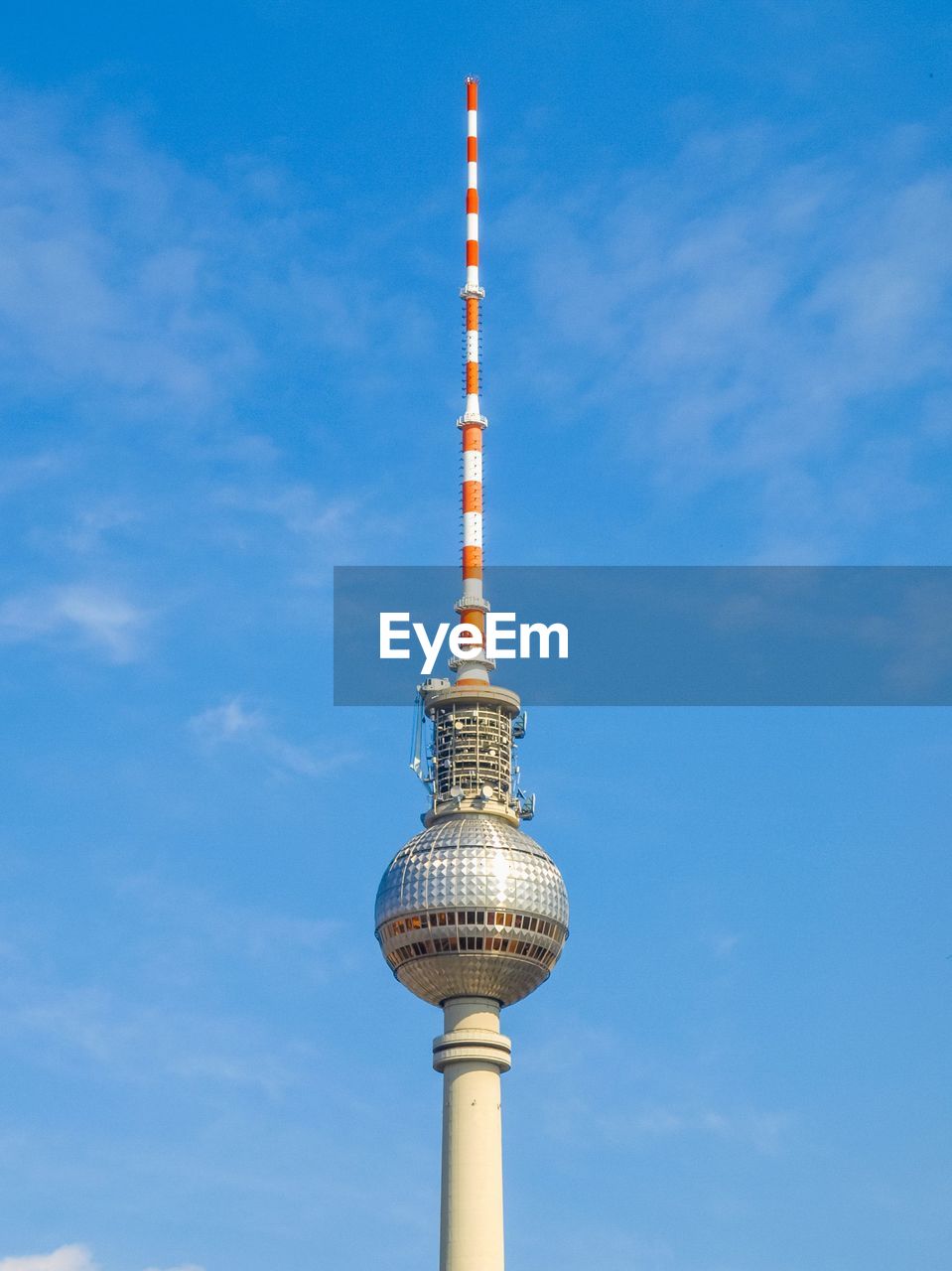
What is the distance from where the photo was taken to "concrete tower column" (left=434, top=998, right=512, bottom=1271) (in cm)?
19012

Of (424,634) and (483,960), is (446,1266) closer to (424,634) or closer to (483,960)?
(483,960)

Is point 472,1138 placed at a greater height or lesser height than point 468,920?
lesser

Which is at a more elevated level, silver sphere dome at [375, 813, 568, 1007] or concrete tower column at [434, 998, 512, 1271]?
silver sphere dome at [375, 813, 568, 1007]

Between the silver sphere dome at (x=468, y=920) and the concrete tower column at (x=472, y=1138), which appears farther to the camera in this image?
the silver sphere dome at (x=468, y=920)

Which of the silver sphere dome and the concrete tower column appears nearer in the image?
the concrete tower column

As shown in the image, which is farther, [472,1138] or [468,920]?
[468,920]

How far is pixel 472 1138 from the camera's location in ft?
636

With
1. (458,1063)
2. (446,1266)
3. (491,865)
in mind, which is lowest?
(446,1266)

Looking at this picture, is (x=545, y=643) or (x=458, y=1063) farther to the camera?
(x=458, y=1063)

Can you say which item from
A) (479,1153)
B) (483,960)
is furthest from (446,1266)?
(483,960)

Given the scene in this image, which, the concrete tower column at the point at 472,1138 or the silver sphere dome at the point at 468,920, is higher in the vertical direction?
the silver sphere dome at the point at 468,920

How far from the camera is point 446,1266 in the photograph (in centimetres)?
19025

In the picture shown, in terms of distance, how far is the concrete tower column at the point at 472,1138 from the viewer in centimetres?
19012

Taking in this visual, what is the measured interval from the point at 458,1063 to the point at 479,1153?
7.77m
